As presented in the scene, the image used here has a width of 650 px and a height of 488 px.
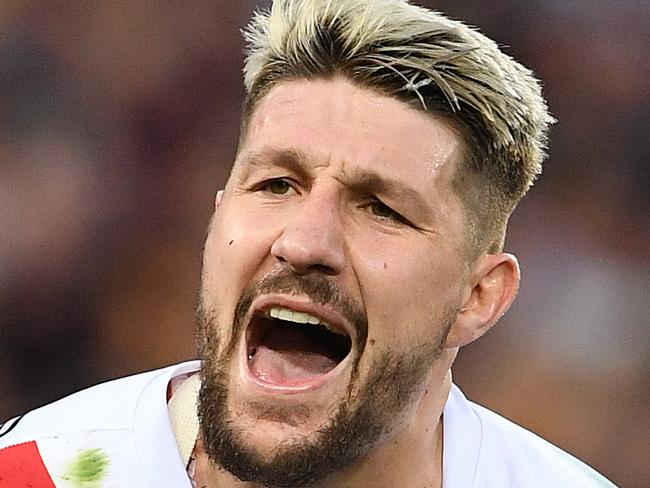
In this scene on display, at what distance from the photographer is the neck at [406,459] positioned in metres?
1.48

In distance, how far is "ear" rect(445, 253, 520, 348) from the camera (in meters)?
1.55

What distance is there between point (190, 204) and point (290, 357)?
3.70 ft

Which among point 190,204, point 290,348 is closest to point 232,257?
point 290,348

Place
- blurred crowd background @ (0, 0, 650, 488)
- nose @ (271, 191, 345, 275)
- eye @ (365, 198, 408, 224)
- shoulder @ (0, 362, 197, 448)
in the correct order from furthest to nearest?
blurred crowd background @ (0, 0, 650, 488), shoulder @ (0, 362, 197, 448), eye @ (365, 198, 408, 224), nose @ (271, 191, 345, 275)

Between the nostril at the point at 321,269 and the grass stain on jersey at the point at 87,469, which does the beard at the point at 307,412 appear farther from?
the grass stain on jersey at the point at 87,469

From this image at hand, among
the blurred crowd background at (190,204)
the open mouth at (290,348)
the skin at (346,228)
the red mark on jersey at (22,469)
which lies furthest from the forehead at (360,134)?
the blurred crowd background at (190,204)

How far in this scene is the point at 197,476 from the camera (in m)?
1.51

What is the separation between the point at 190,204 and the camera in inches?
102

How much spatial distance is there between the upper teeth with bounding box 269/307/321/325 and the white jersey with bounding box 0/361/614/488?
0.88 feet

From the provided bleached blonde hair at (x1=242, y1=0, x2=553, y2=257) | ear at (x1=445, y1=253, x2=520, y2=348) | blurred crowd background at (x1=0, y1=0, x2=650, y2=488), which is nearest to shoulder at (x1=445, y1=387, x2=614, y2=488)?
ear at (x1=445, y1=253, x2=520, y2=348)

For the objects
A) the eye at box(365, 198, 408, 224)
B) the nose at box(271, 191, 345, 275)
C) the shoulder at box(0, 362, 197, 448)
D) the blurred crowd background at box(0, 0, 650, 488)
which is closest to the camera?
the nose at box(271, 191, 345, 275)

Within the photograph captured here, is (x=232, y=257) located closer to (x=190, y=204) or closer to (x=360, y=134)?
(x=360, y=134)

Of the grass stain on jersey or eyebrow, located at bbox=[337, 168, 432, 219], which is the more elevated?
eyebrow, located at bbox=[337, 168, 432, 219]

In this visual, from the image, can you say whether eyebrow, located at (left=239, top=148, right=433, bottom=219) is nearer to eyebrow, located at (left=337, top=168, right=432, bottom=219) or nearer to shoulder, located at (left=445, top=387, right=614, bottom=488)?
eyebrow, located at (left=337, top=168, right=432, bottom=219)
